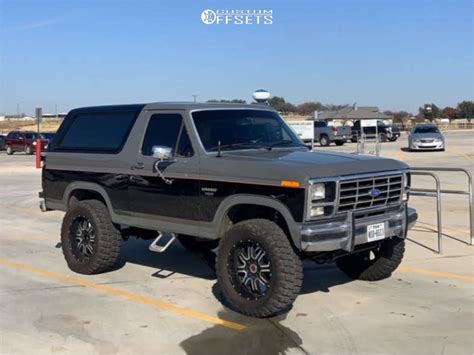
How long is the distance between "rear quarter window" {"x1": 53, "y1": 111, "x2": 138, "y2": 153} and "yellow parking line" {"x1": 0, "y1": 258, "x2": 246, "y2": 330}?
159 centimetres

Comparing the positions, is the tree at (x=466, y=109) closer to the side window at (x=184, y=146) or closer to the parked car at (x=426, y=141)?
the parked car at (x=426, y=141)

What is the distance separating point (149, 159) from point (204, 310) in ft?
6.02

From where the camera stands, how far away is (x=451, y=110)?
125938mm

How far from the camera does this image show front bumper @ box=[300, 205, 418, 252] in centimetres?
521

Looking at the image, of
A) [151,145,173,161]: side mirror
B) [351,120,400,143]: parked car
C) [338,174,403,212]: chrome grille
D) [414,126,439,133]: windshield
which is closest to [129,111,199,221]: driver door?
[151,145,173,161]: side mirror

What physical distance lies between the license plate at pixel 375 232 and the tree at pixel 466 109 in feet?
394

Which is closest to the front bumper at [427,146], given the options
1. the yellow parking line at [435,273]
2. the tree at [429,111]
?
the yellow parking line at [435,273]

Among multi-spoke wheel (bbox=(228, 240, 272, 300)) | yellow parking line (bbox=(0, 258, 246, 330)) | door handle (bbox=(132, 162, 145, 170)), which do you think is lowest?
yellow parking line (bbox=(0, 258, 246, 330))

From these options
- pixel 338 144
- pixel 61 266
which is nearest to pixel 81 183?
pixel 61 266

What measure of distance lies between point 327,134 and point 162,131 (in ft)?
115

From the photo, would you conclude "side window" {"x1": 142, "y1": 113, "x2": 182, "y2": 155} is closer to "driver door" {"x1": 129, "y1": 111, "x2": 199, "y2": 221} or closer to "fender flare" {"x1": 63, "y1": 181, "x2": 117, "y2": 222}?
"driver door" {"x1": 129, "y1": 111, "x2": 199, "y2": 221}

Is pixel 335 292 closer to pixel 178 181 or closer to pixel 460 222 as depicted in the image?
pixel 178 181

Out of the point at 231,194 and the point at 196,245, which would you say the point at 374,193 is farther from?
the point at 196,245

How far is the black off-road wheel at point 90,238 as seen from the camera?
7164 mm
